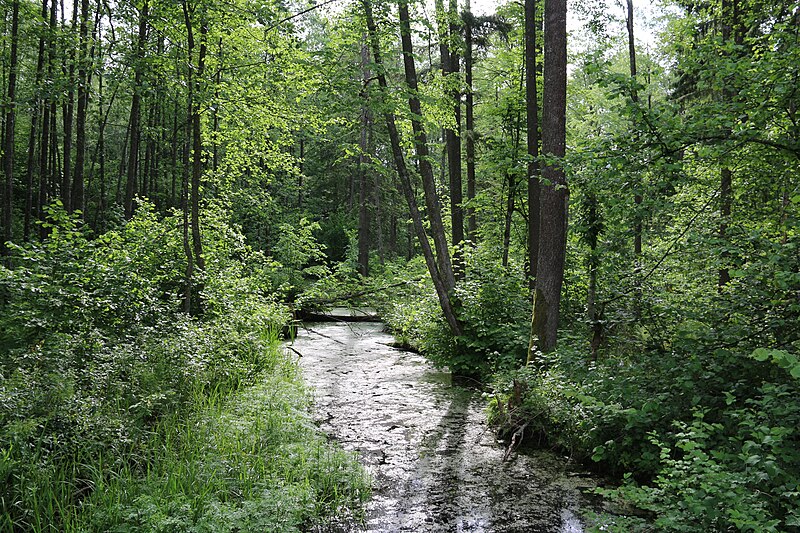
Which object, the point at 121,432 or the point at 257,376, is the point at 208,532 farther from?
the point at 257,376

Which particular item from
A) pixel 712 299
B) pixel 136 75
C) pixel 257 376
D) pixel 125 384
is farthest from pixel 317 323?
pixel 712 299

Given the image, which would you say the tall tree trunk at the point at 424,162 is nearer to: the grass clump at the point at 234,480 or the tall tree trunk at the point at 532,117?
the tall tree trunk at the point at 532,117

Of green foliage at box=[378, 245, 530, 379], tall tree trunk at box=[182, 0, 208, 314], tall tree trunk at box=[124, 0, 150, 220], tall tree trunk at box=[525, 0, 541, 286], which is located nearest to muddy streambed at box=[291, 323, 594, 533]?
green foliage at box=[378, 245, 530, 379]

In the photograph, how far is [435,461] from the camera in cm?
601

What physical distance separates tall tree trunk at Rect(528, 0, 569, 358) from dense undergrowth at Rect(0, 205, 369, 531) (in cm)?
325

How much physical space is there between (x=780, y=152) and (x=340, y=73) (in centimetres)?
648

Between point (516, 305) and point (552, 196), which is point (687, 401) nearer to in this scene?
point (552, 196)

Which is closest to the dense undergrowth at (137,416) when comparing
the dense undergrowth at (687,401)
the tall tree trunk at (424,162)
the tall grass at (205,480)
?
the tall grass at (205,480)

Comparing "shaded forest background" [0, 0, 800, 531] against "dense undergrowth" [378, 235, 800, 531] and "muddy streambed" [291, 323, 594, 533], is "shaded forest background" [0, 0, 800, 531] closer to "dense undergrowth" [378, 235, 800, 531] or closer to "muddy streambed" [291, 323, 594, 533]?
"dense undergrowth" [378, 235, 800, 531]

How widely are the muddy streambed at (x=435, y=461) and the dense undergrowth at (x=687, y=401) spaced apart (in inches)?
20.1

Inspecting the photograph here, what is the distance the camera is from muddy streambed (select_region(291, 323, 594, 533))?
4664mm

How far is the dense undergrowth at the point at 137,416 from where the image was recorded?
12.6 feet

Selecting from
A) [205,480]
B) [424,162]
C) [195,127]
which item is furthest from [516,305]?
[205,480]

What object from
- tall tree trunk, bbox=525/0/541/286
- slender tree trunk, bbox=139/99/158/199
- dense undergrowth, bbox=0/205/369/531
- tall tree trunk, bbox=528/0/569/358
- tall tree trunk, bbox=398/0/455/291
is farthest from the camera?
slender tree trunk, bbox=139/99/158/199
